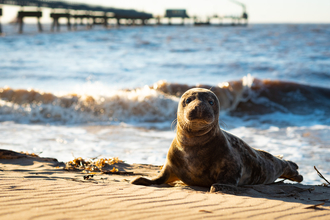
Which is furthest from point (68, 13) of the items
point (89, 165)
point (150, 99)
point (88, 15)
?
point (89, 165)

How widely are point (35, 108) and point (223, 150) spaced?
8802 mm

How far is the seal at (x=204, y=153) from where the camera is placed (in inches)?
131

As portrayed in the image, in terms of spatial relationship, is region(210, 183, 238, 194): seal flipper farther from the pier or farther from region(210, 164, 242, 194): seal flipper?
the pier

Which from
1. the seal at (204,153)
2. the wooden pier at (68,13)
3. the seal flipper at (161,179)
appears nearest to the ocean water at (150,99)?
the seal at (204,153)

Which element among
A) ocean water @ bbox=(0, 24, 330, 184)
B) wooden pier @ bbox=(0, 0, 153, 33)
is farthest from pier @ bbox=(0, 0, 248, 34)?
ocean water @ bbox=(0, 24, 330, 184)

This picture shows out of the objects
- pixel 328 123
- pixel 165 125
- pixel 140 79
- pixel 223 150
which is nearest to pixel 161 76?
pixel 140 79

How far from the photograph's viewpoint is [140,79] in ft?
54.2

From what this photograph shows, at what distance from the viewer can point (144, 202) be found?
2770 mm

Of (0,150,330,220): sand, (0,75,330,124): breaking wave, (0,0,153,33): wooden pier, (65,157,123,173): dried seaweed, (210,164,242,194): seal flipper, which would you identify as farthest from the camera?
(0,0,153,33): wooden pier

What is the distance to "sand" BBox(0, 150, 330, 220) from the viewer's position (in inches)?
95.1

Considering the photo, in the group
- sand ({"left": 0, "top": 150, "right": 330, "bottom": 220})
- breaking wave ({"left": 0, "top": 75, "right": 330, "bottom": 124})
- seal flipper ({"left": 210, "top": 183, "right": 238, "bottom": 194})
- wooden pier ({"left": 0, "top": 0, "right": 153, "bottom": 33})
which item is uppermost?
wooden pier ({"left": 0, "top": 0, "right": 153, "bottom": 33})

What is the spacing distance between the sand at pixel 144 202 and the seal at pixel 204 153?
0.47ft

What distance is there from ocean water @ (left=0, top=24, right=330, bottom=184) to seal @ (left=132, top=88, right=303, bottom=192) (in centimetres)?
26

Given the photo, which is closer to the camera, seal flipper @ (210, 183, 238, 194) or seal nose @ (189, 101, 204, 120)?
seal nose @ (189, 101, 204, 120)
